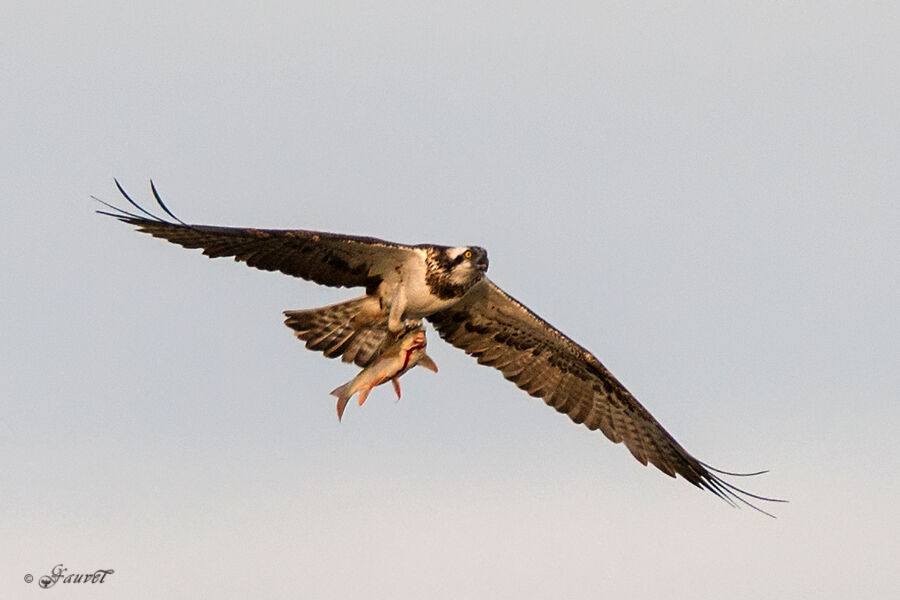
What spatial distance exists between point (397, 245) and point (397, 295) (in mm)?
604

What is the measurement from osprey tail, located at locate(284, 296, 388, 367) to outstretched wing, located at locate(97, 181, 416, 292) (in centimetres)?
25

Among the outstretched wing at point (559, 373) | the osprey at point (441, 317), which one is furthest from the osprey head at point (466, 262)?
the outstretched wing at point (559, 373)

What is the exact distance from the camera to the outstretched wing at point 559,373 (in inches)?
734

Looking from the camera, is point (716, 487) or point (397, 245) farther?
point (716, 487)

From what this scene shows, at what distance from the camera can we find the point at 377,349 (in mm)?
17469

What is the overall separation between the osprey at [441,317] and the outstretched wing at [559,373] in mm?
11

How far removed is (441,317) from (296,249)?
99.2 inches

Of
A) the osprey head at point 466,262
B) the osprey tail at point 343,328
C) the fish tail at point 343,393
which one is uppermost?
the osprey head at point 466,262

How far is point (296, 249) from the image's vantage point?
660 inches

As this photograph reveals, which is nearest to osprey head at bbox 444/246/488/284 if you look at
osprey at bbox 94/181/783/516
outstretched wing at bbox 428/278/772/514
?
osprey at bbox 94/181/783/516

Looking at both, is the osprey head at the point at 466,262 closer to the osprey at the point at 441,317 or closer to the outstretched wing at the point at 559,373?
the osprey at the point at 441,317

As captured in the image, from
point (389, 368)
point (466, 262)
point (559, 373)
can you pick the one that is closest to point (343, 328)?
point (389, 368)

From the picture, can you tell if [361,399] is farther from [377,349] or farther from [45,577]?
[45,577]

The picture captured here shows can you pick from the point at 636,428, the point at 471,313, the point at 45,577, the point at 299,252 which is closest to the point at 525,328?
the point at 471,313
